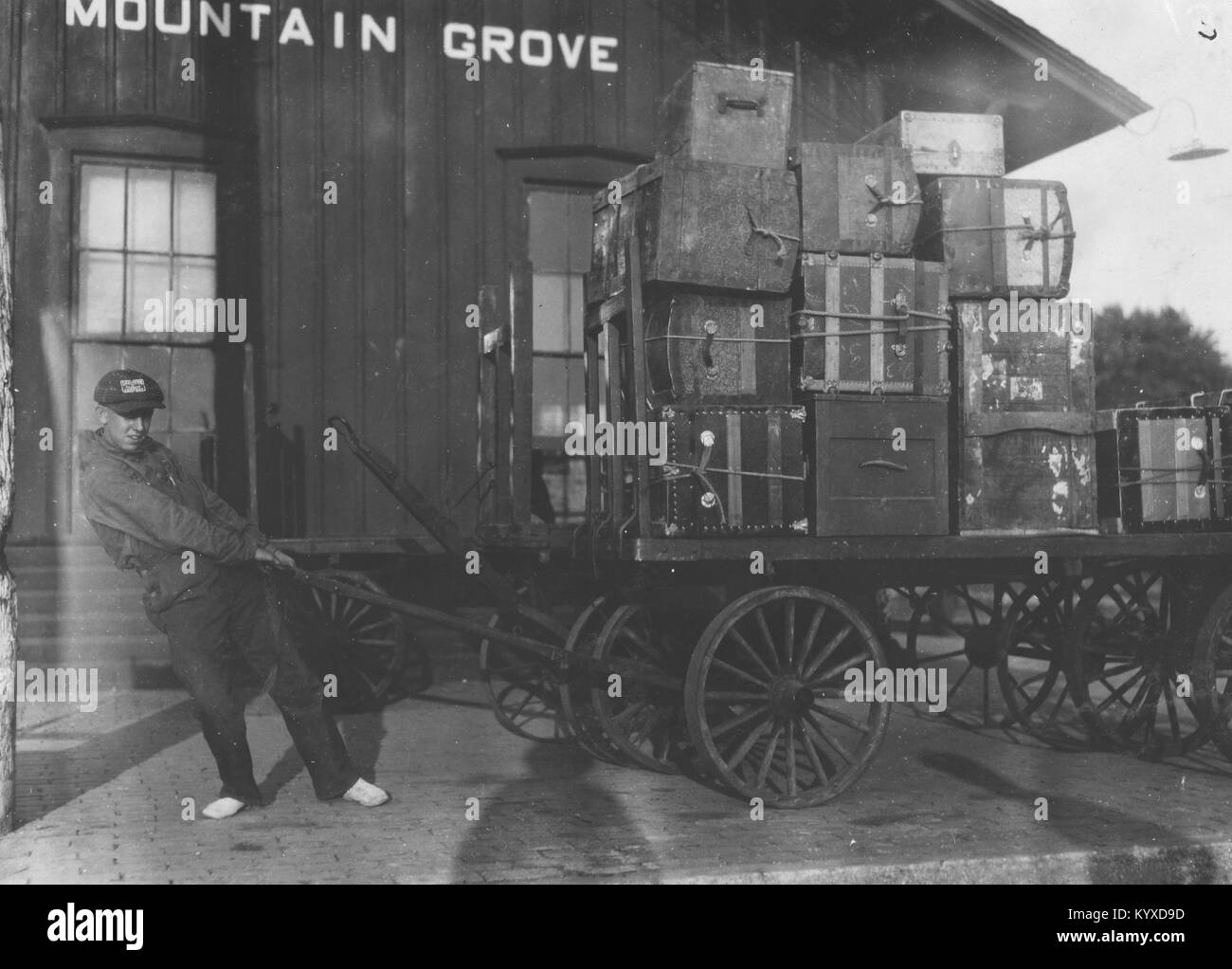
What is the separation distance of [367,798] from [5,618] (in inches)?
67.1

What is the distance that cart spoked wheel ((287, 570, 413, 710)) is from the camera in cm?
823

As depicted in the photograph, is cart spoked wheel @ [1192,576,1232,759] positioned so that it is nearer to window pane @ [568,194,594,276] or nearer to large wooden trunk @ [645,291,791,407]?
large wooden trunk @ [645,291,791,407]

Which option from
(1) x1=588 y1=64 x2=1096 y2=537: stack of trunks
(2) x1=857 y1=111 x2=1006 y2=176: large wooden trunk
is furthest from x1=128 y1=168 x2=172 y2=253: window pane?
(2) x1=857 y1=111 x2=1006 y2=176: large wooden trunk

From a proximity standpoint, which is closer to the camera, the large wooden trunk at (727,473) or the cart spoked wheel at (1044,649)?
the large wooden trunk at (727,473)

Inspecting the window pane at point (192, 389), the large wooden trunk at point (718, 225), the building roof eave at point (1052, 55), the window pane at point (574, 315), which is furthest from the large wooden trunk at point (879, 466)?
the building roof eave at point (1052, 55)

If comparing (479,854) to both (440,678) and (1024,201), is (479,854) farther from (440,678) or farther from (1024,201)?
(440,678)

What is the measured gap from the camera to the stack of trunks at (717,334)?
228 inches

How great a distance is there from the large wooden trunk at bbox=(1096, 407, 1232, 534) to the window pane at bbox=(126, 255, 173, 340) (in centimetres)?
633

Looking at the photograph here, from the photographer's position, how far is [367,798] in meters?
5.85

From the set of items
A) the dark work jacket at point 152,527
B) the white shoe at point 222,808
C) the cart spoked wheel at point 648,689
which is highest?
the dark work jacket at point 152,527

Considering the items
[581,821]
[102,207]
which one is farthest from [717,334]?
[102,207]

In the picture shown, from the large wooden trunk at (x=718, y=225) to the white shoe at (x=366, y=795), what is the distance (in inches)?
103

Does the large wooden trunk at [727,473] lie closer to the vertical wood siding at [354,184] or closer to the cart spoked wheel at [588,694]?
the cart spoked wheel at [588,694]

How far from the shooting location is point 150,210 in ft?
30.4
